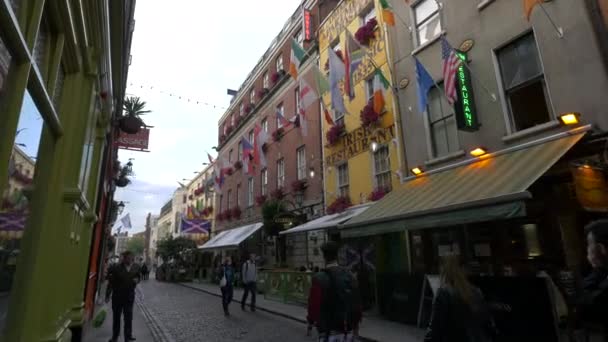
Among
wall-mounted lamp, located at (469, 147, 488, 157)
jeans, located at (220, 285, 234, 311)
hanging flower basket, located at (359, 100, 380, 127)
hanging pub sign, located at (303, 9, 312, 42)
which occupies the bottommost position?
jeans, located at (220, 285, 234, 311)

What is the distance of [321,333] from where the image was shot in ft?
14.6

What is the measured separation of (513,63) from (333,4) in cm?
1241

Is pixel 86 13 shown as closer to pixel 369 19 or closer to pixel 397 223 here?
pixel 397 223

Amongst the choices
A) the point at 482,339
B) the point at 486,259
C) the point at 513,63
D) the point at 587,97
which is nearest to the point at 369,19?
the point at 513,63

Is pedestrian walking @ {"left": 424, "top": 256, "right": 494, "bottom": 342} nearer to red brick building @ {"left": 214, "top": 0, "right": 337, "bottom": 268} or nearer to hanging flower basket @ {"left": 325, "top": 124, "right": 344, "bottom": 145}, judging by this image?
red brick building @ {"left": 214, "top": 0, "right": 337, "bottom": 268}

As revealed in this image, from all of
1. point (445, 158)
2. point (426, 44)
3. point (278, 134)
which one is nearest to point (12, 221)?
point (445, 158)

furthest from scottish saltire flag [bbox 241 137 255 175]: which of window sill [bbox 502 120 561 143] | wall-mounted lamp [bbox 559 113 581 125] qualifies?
wall-mounted lamp [bbox 559 113 581 125]

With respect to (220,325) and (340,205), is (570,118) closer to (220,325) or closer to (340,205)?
(340,205)

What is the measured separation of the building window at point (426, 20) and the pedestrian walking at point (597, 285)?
32.1ft

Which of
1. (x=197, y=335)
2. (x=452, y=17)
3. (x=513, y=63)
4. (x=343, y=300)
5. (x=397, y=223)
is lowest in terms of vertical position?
(x=197, y=335)

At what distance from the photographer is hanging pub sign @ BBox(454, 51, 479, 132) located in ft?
30.7

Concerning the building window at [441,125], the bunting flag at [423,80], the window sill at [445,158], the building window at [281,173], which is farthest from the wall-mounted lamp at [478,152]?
the building window at [281,173]

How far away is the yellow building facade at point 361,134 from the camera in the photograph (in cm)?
1270

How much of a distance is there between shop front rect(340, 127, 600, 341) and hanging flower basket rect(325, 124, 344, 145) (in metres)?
4.97
